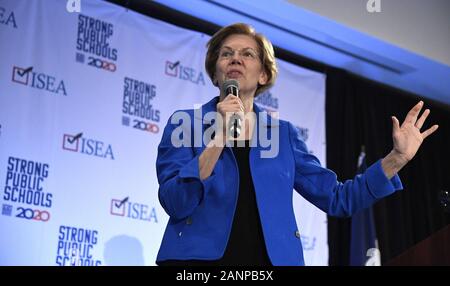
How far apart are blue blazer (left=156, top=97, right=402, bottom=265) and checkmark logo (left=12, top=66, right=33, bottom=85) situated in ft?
6.75

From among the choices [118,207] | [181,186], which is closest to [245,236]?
[181,186]

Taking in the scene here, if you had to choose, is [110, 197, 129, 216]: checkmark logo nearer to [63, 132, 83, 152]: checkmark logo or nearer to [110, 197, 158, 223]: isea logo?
[110, 197, 158, 223]: isea logo

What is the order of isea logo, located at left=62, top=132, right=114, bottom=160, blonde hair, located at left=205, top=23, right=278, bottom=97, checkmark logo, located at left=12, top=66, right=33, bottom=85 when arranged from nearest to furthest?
blonde hair, located at left=205, top=23, right=278, bottom=97
checkmark logo, located at left=12, top=66, right=33, bottom=85
isea logo, located at left=62, top=132, right=114, bottom=160

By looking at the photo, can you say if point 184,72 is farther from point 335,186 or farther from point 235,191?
point 235,191

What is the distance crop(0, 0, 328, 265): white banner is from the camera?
396 cm

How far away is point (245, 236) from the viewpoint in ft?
6.88

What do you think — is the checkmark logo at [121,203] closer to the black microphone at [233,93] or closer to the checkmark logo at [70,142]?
the checkmark logo at [70,142]

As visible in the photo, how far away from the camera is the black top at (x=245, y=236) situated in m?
2.04

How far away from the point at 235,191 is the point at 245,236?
0.46 feet

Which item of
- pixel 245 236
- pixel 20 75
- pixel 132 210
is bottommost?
pixel 245 236

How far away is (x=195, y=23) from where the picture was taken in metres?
5.30

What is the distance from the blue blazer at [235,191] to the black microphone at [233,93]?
12 cm

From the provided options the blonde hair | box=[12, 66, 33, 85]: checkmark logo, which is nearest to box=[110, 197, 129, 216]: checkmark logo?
box=[12, 66, 33, 85]: checkmark logo
